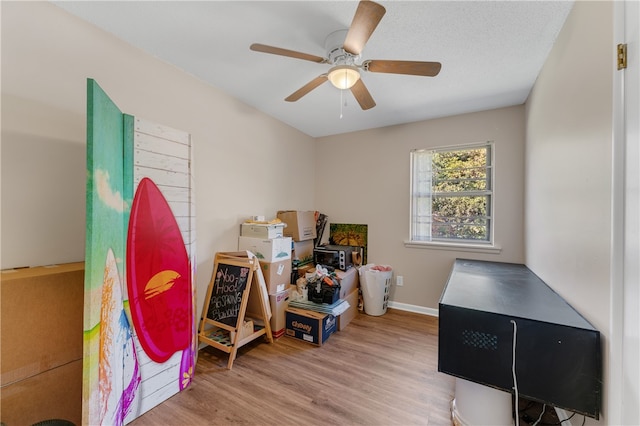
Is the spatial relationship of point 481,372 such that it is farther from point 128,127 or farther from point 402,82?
point 128,127

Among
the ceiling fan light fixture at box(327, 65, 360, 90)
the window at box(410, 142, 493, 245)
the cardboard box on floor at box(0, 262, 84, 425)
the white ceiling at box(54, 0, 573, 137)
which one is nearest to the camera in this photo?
the cardboard box on floor at box(0, 262, 84, 425)

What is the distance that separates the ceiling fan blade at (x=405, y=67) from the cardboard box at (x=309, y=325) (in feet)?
7.05

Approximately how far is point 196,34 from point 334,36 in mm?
943

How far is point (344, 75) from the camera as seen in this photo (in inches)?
67.5

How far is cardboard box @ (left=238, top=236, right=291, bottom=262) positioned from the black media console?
1563 millimetres

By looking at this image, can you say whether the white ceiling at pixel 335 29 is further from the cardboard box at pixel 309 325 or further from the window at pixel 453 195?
the cardboard box at pixel 309 325

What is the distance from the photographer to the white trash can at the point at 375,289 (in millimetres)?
3029

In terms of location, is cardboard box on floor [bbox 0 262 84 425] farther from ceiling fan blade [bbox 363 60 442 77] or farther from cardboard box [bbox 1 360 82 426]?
ceiling fan blade [bbox 363 60 442 77]

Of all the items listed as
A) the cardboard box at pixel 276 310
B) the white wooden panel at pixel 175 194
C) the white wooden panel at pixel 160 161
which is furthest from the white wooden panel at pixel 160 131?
the cardboard box at pixel 276 310

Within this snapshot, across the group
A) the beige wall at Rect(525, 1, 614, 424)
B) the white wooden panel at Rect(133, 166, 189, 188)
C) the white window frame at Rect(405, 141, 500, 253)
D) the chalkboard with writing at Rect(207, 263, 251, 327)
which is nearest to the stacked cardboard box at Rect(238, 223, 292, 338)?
the chalkboard with writing at Rect(207, 263, 251, 327)

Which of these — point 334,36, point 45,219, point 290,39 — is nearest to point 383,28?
point 334,36

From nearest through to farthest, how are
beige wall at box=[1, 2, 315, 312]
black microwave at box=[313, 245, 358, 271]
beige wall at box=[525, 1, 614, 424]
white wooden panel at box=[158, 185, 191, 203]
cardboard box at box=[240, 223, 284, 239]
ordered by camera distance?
beige wall at box=[525, 1, 614, 424]
beige wall at box=[1, 2, 315, 312]
white wooden panel at box=[158, 185, 191, 203]
cardboard box at box=[240, 223, 284, 239]
black microwave at box=[313, 245, 358, 271]

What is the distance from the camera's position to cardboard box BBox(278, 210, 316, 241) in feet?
10.2

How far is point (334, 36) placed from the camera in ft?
5.24
